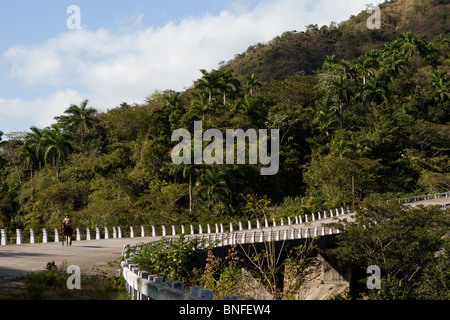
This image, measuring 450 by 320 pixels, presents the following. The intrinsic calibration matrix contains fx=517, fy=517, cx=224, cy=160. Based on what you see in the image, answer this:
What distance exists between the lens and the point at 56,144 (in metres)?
65.7

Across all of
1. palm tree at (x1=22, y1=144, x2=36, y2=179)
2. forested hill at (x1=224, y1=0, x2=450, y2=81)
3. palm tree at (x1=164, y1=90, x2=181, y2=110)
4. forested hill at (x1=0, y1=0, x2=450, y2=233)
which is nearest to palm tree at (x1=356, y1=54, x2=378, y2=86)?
forested hill at (x1=0, y1=0, x2=450, y2=233)

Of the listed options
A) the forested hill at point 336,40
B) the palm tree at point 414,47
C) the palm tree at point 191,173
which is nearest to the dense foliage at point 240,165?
the palm tree at point 191,173

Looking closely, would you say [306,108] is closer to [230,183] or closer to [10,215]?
[230,183]

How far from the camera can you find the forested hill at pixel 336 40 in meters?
143

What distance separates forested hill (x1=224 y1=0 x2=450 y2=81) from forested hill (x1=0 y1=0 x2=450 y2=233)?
55.5 metres

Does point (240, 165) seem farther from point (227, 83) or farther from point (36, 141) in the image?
point (36, 141)

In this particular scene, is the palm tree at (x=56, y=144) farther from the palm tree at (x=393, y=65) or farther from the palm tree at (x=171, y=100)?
the palm tree at (x=393, y=65)

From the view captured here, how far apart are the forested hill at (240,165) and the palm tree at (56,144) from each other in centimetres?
16

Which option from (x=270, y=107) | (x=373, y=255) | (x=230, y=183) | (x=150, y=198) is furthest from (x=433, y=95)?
(x=373, y=255)

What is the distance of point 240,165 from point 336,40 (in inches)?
4337

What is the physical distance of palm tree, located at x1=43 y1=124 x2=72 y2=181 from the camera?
65.4m

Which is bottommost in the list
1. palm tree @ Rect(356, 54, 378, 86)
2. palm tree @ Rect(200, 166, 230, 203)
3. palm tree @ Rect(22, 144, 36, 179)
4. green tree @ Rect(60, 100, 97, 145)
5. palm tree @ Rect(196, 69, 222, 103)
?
palm tree @ Rect(200, 166, 230, 203)

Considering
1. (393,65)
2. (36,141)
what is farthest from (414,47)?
(36,141)

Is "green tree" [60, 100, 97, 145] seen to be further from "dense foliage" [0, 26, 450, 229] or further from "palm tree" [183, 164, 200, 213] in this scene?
A: "palm tree" [183, 164, 200, 213]
